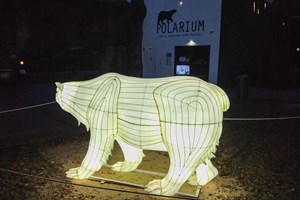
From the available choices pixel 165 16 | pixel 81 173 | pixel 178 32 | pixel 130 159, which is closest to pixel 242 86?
pixel 178 32

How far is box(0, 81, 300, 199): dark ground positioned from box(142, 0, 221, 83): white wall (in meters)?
9.27

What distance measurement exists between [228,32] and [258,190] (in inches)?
578

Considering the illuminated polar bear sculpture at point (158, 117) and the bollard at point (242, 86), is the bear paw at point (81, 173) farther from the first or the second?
the bollard at point (242, 86)

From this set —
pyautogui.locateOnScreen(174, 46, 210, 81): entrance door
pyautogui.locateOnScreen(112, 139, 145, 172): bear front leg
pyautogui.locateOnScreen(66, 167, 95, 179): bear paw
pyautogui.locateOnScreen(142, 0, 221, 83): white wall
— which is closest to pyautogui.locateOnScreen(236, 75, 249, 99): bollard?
pyautogui.locateOnScreen(142, 0, 221, 83): white wall

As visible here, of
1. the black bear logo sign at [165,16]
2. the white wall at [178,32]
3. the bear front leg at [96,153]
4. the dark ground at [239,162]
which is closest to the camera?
the bear front leg at [96,153]

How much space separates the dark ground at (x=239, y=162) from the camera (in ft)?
16.5

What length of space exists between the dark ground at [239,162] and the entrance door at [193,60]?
9.45 m

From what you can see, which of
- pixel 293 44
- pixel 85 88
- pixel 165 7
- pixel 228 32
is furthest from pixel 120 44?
pixel 85 88

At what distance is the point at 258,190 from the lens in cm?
518

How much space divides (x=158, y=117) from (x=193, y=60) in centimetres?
1587

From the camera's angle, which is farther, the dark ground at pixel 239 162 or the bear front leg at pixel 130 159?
the bear front leg at pixel 130 159

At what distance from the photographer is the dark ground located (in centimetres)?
503

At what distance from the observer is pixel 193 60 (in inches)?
786

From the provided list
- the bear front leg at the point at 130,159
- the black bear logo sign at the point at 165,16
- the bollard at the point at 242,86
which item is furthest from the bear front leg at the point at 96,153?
the black bear logo sign at the point at 165,16
